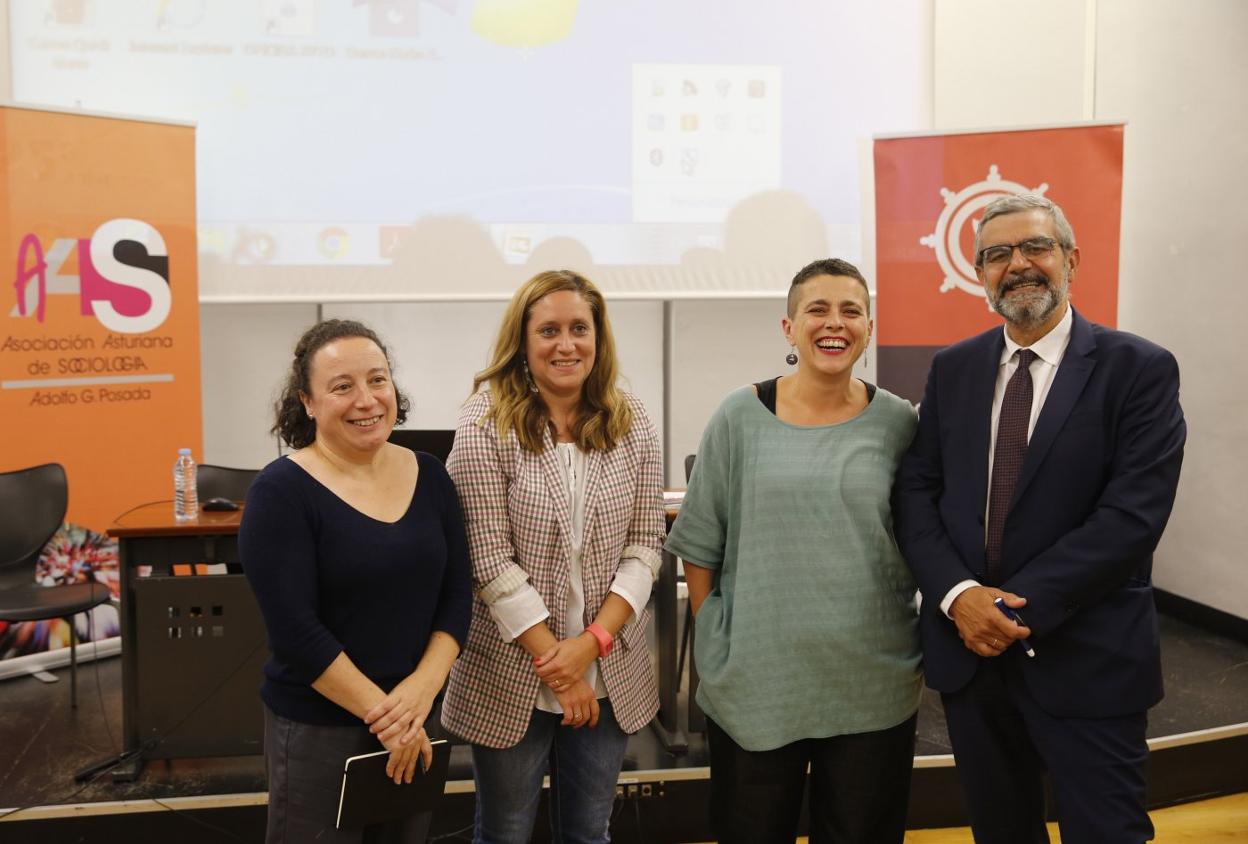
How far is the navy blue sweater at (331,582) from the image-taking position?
1662 millimetres

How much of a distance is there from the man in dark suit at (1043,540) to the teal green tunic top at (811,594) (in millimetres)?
96

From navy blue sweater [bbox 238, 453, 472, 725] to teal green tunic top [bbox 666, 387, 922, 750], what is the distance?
584mm

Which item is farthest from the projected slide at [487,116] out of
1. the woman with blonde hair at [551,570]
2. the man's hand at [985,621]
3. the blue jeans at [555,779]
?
the man's hand at [985,621]

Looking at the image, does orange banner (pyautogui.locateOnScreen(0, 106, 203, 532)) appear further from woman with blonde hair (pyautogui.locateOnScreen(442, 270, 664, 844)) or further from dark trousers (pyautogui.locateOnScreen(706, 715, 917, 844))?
dark trousers (pyautogui.locateOnScreen(706, 715, 917, 844))

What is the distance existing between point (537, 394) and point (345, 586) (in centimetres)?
55

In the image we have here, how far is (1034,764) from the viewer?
199cm

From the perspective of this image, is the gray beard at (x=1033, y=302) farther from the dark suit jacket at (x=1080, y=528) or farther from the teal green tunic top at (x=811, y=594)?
the teal green tunic top at (x=811, y=594)

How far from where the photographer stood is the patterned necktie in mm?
1919

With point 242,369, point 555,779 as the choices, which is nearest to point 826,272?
point 555,779

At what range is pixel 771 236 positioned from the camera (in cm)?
499

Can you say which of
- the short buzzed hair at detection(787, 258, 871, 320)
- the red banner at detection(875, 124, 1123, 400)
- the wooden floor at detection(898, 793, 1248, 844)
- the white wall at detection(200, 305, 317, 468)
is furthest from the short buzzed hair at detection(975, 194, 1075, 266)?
the white wall at detection(200, 305, 317, 468)

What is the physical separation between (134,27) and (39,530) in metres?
2.28

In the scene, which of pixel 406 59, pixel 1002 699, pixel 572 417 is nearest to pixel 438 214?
pixel 406 59

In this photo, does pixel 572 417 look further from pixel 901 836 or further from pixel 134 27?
pixel 134 27
